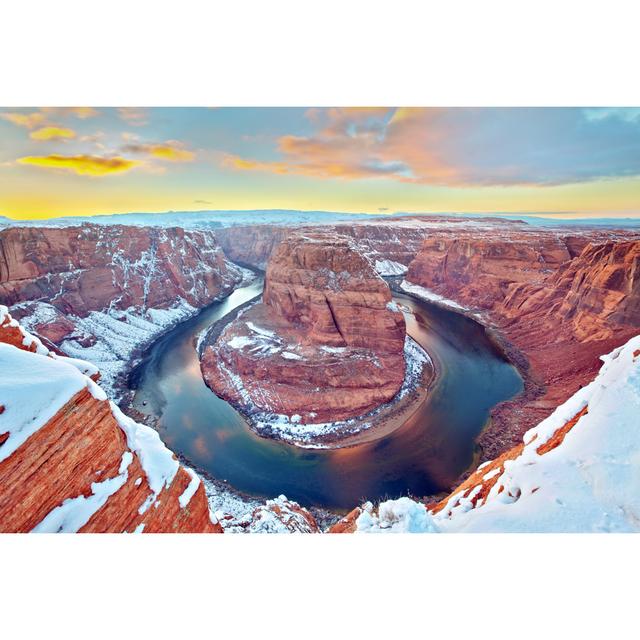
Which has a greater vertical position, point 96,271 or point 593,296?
point 593,296

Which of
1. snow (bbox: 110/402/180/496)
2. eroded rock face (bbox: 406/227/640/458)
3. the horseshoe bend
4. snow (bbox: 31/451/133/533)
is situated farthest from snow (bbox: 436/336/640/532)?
the horseshoe bend

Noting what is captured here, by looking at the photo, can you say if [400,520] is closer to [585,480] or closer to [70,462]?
[585,480]

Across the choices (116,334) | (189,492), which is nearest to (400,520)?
(189,492)

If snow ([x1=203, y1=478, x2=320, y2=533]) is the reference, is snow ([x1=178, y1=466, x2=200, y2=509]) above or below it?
above

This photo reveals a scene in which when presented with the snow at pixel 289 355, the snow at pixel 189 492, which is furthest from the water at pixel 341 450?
the snow at pixel 189 492

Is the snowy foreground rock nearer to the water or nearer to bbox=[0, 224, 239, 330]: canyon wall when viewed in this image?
the water

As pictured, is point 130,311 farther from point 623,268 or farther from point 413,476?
point 623,268
